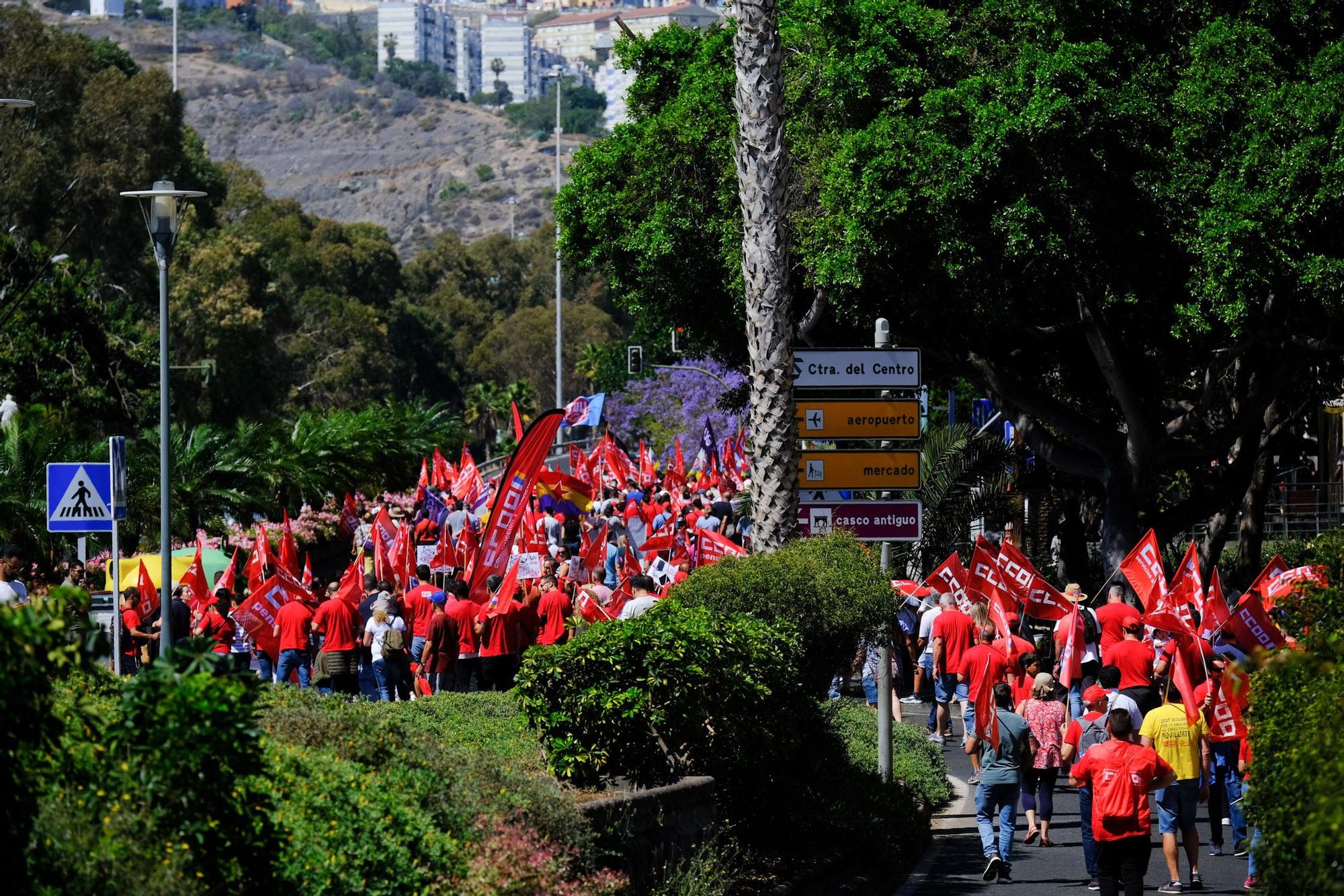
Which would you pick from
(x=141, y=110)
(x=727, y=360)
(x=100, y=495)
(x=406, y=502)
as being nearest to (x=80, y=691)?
(x=100, y=495)

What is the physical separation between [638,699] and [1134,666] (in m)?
6.47

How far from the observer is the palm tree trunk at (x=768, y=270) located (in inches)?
567

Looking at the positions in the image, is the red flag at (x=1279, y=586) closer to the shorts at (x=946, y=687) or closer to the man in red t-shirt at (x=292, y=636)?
the shorts at (x=946, y=687)

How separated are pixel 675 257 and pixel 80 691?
1967 centimetres

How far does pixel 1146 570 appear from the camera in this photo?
56.3 ft

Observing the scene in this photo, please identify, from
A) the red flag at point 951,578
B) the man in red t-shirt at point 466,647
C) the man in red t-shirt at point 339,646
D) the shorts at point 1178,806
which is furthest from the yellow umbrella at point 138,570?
the shorts at point 1178,806

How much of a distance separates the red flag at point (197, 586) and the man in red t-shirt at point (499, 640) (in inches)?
145

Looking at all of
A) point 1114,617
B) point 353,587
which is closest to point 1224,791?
point 1114,617

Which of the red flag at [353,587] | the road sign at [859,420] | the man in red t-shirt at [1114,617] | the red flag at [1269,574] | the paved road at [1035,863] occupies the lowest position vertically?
the paved road at [1035,863]

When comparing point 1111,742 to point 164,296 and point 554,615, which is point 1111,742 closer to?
point 554,615

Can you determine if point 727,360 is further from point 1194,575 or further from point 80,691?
point 80,691

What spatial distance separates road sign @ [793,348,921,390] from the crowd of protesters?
99.1 inches

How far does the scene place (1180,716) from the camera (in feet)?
40.5

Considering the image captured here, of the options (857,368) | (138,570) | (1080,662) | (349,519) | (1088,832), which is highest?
(857,368)
